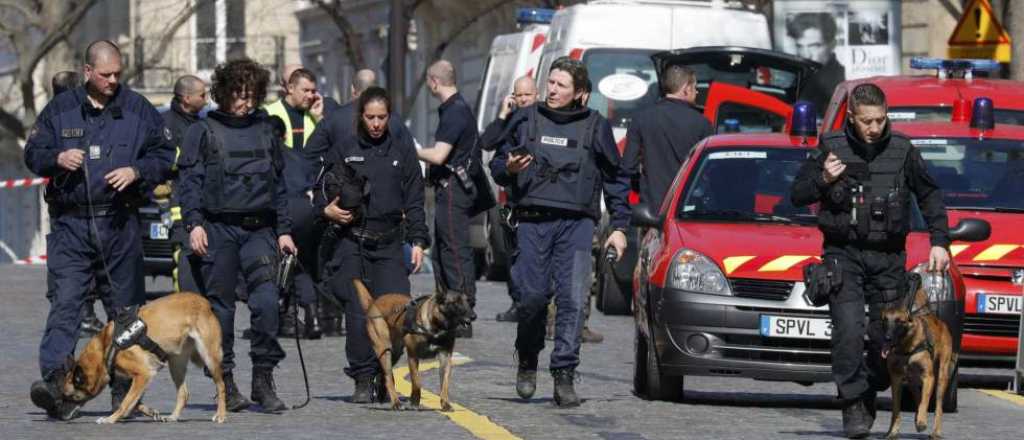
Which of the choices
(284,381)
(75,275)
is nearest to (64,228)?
(75,275)

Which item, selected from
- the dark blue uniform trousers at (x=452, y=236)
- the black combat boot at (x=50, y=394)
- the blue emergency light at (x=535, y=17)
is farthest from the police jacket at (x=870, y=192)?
the blue emergency light at (x=535, y=17)

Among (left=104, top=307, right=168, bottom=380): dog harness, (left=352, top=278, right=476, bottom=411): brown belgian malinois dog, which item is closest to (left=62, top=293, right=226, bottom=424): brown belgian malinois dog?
(left=104, top=307, right=168, bottom=380): dog harness

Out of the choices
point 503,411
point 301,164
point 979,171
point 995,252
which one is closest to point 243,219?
point 503,411

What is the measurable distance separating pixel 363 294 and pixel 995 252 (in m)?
4.20

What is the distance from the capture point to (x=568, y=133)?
39.8 feet

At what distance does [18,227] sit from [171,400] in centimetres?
3926

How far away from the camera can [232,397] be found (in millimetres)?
11641

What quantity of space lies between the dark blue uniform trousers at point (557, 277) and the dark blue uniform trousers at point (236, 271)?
1291 mm

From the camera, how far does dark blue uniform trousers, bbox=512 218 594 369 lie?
12117mm

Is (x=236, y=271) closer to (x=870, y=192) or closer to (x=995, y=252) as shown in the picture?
(x=870, y=192)

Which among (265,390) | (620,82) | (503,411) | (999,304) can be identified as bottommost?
(503,411)

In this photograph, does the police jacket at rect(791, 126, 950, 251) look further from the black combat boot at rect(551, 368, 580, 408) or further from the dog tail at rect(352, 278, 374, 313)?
the dog tail at rect(352, 278, 374, 313)

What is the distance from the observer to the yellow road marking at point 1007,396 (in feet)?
44.7

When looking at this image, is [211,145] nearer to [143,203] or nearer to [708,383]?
[143,203]
